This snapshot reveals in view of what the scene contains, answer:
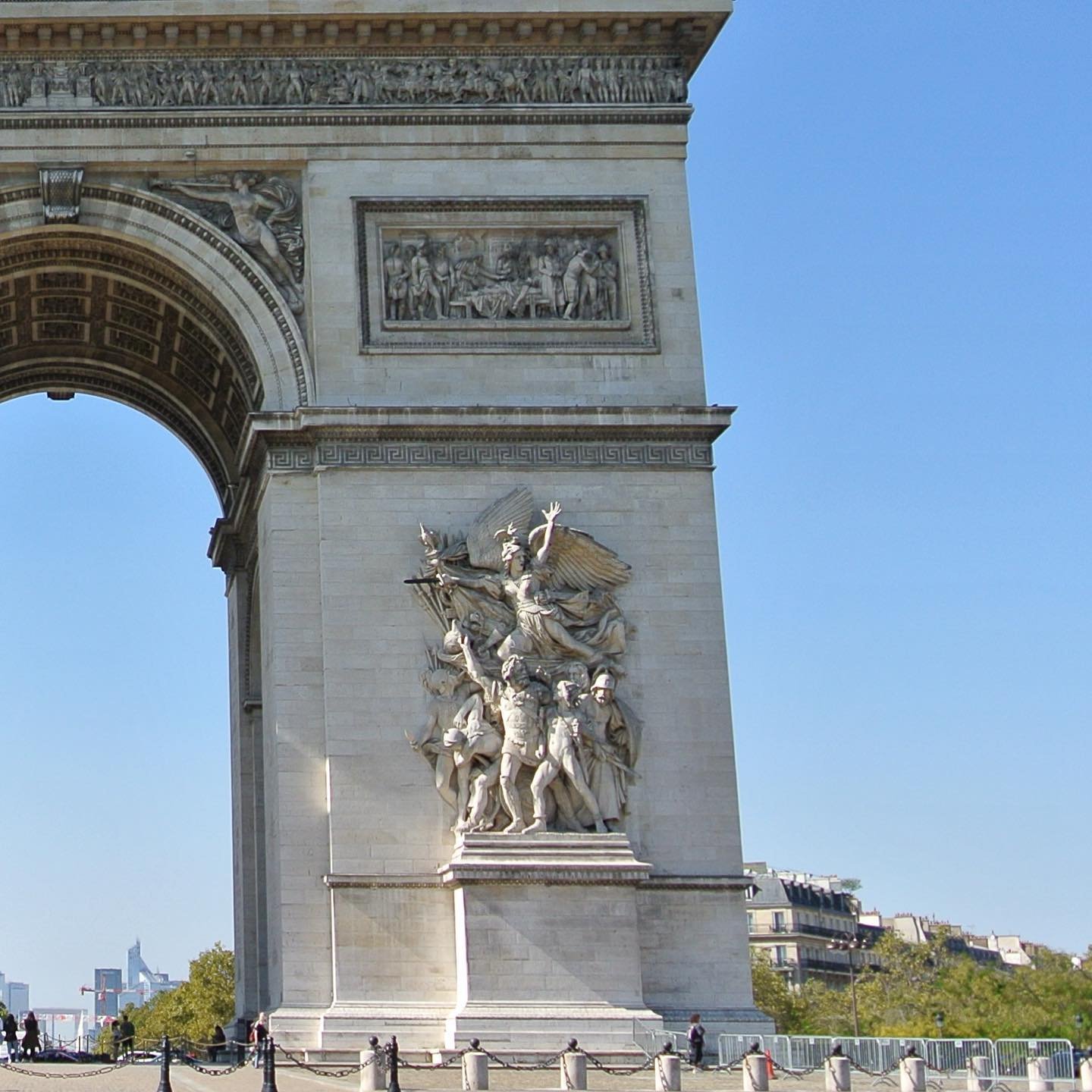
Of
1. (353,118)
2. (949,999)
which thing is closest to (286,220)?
(353,118)

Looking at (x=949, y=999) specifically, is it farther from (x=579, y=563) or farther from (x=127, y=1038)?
(x=579, y=563)

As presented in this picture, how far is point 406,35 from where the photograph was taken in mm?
29719

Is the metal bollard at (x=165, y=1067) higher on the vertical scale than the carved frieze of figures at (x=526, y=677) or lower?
lower

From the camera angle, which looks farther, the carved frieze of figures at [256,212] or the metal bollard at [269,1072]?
the carved frieze of figures at [256,212]

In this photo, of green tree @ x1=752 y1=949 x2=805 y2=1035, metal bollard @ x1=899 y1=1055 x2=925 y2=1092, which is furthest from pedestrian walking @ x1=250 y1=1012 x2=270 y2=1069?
green tree @ x1=752 y1=949 x2=805 y2=1035

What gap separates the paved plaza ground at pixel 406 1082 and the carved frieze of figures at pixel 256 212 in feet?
33.3

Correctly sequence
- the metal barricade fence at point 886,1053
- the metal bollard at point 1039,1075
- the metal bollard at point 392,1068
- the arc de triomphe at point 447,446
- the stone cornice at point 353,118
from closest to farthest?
the metal bollard at point 392,1068 < the metal bollard at point 1039,1075 < the metal barricade fence at point 886,1053 < the arc de triomphe at point 447,446 < the stone cornice at point 353,118

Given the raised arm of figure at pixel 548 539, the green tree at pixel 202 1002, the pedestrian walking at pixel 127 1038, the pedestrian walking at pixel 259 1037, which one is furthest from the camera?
the green tree at pixel 202 1002

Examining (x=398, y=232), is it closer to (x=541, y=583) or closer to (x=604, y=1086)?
(x=541, y=583)

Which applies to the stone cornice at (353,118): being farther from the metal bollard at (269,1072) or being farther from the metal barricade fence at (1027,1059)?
the metal bollard at (269,1072)

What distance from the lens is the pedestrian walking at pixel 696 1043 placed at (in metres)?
25.2

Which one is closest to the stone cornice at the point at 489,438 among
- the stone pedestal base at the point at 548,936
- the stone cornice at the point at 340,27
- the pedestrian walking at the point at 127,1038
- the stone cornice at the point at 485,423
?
the stone cornice at the point at 485,423

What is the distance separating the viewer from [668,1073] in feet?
75.3

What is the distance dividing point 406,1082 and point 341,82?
43.6 ft
